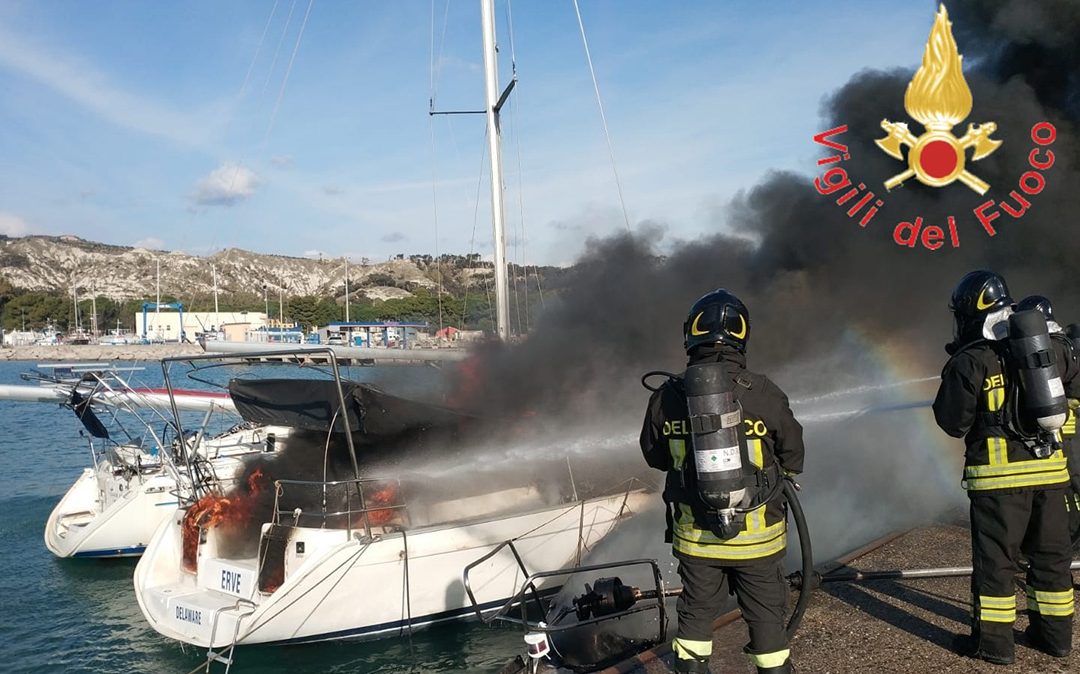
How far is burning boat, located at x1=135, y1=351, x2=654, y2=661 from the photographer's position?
7.50m

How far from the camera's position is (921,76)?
1153cm

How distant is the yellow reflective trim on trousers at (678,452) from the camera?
3.41 metres

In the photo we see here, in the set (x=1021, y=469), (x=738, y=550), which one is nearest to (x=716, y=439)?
(x=738, y=550)

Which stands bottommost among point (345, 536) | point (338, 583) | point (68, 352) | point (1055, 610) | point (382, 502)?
point (338, 583)

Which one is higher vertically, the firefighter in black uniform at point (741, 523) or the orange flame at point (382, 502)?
the firefighter in black uniform at point (741, 523)

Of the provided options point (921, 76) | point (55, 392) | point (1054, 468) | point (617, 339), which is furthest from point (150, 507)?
point (921, 76)

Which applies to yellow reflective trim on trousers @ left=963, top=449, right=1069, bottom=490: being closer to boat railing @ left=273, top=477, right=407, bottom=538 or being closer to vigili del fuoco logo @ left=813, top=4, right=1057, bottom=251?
boat railing @ left=273, top=477, right=407, bottom=538

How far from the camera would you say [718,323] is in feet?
11.3

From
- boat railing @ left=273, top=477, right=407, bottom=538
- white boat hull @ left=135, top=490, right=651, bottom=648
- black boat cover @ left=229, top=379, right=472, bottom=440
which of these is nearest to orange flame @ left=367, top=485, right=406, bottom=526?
boat railing @ left=273, top=477, right=407, bottom=538

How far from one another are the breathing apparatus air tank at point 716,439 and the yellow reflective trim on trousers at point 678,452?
19 centimetres

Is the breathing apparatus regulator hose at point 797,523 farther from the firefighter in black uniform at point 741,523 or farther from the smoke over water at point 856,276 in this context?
the smoke over water at point 856,276

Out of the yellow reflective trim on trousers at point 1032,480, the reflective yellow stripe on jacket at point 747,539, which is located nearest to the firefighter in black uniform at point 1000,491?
the yellow reflective trim on trousers at point 1032,480

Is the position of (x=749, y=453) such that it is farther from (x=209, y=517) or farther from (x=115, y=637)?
(x=115, y=637)

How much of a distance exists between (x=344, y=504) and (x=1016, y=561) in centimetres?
606
